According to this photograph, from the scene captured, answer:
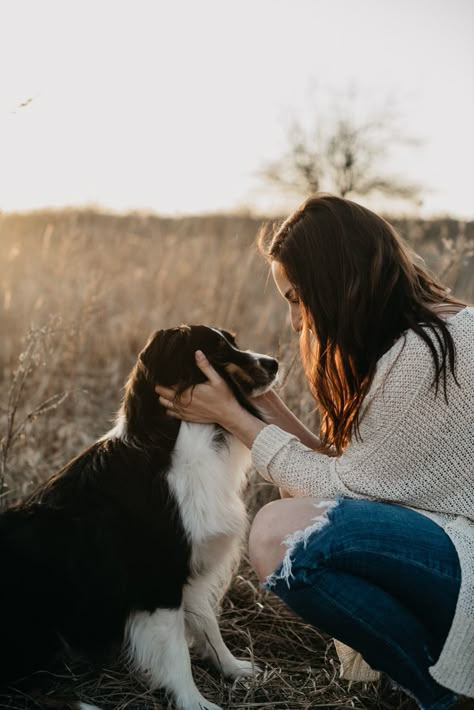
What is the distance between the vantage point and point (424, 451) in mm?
2033

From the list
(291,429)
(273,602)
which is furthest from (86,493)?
(273,602)

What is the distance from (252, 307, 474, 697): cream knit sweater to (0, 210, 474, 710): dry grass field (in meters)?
0.71

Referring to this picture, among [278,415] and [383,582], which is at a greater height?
[278,415]

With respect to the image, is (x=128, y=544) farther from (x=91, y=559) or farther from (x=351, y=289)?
(x=351, y=289)

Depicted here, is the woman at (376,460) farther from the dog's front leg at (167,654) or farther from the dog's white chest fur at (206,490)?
the dog's front leg at (167,654)

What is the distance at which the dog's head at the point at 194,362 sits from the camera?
2396 mm

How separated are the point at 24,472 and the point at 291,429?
5.64ft

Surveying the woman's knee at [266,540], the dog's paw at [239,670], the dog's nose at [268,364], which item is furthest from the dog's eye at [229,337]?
the dog's paw at [239,670]

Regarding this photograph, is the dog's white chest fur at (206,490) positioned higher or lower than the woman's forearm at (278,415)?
lower

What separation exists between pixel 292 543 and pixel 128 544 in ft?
1.93

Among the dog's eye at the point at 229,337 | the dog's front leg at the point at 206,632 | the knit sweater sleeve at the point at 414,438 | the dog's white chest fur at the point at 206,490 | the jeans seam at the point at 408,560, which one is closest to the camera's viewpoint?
the jeans seam at the point at 408,560

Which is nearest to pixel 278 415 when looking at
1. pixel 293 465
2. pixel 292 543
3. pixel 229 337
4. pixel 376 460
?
pixel 229 337

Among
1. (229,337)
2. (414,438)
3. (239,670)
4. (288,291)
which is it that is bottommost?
(239,670)

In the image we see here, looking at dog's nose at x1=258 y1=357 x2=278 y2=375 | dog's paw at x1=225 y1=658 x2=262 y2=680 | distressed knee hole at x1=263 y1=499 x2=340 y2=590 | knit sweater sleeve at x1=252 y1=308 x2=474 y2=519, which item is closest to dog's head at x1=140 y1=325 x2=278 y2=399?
dog's nose at x1=258 y1=357 x2=278 y2=375
